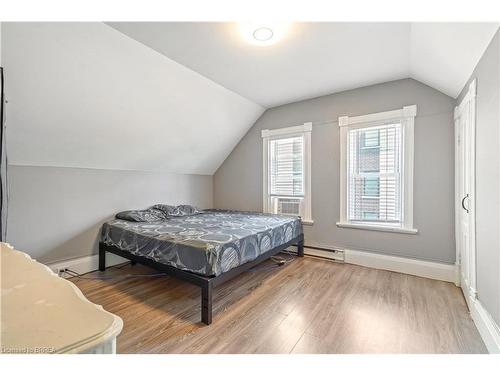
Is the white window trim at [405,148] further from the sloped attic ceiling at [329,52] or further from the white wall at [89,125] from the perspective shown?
the white wall at [89,125]

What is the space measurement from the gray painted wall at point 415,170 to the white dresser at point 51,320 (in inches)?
124

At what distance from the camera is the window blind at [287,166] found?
367 cm

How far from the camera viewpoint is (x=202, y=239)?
2.10m

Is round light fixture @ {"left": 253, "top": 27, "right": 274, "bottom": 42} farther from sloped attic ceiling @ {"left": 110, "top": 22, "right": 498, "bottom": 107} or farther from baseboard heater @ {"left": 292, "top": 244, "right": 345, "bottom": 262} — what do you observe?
baseboard heater @ {"left": 292, "top": 244, "right": 345, "bottom": 262}

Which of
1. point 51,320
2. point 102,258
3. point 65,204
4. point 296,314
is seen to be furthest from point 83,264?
point 51,320

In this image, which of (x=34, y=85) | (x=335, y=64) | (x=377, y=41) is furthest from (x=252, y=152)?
(x=34, y=85)

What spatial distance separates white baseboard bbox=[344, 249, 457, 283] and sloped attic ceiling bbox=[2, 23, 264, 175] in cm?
275

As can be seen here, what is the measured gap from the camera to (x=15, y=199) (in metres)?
2.40

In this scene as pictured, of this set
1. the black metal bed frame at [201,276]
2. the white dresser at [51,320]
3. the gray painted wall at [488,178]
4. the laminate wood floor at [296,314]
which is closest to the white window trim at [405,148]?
the laminate wood floor at [296,314]

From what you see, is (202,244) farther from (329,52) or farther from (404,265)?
(404,265)

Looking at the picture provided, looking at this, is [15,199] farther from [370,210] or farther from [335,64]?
[370,210]

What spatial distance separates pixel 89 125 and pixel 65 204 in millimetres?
1022
